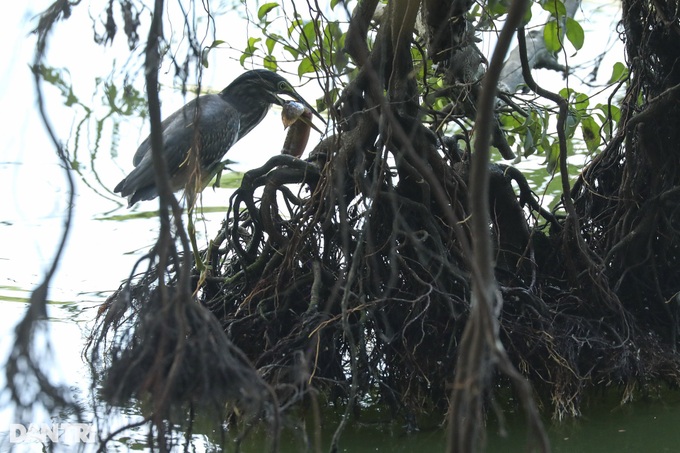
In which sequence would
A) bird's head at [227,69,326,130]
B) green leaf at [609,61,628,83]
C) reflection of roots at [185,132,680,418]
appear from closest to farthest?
reflection of roots at [185,132,680,418], green leaf at [609,61,628,83], bird's head at [227,69,326,130]

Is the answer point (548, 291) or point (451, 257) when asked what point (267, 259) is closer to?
point (451, 257)

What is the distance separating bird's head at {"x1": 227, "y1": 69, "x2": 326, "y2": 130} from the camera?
3.88 m

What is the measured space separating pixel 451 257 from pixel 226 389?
1829 millimetres

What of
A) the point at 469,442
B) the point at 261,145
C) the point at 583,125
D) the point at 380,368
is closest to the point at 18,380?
the point at 469,442

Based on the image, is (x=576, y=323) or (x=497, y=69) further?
(x=576, y=323)

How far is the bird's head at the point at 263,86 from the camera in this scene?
12.7ft

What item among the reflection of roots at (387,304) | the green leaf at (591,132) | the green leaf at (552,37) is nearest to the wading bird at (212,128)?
the reflection of roots at (387,304)

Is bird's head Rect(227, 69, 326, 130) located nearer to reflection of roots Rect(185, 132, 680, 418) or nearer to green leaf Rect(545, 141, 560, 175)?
reflection of roots Rect(185, 132, 680, 418)

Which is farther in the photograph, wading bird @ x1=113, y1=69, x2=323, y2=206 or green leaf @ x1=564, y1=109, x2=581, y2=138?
wading bird @ x1=113, y1=69, x2=323, y2=206

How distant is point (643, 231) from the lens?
3354 mm

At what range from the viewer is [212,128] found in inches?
150
